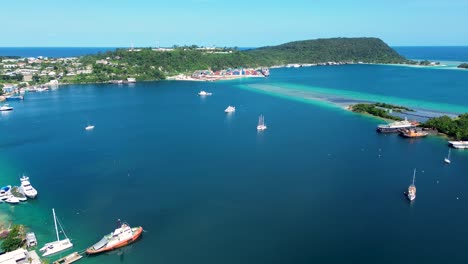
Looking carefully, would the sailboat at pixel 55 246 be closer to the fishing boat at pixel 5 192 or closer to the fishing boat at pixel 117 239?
the fishing boat at pixel 117 239

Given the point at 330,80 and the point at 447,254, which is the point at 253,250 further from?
the point at 330,80

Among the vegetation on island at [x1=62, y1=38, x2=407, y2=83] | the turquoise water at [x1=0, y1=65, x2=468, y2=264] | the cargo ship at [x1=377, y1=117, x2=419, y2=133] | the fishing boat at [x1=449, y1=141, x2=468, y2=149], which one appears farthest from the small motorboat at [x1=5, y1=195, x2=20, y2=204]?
the vegetation on island at [x1=62, y1=38, x2=407, y2=83]

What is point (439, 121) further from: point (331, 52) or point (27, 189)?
point (331, 52)

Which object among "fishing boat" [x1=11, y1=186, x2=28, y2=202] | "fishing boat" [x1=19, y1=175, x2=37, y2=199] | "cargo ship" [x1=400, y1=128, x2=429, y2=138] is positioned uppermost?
"cargo ship" [x1=400, y1=128, x2=429, y2=138]

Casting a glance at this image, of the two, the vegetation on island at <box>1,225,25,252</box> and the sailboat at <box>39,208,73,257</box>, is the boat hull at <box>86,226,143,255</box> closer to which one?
the sailboat at <box>39,208,73,257</box>

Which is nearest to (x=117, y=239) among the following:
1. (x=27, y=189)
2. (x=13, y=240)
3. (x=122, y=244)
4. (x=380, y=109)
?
(x=122, y=244)

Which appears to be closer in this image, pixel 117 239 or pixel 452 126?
pixel 117 239

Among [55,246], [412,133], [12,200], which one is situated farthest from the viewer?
[412,133]
